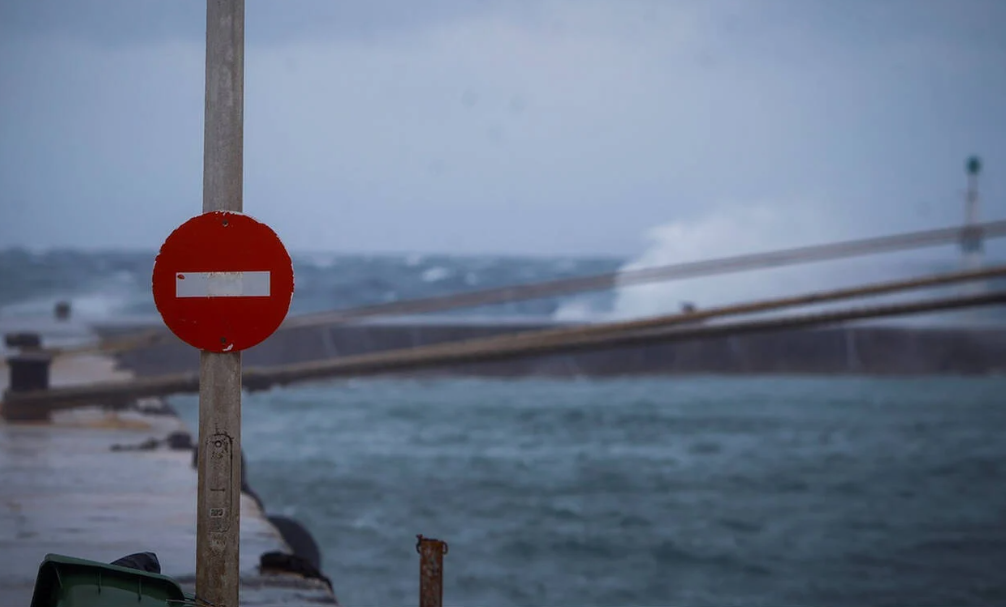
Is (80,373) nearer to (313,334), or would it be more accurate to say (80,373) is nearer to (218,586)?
(313,334)

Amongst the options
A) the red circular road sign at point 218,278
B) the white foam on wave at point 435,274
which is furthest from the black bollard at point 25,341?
the white foam on wave at point 435,274

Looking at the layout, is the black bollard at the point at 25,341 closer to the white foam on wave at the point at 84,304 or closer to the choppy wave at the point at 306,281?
the choppy wave at the point at 306,281

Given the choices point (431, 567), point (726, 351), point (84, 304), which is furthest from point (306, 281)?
point (431, 567)

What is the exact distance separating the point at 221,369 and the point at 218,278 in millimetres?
335

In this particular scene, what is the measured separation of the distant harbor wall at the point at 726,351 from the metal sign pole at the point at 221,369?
23457mm

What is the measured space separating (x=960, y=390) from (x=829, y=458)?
11.1 meters

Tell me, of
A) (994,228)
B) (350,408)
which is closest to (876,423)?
(350,408)

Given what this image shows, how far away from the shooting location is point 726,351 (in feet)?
100

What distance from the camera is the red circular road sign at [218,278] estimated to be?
4758 millimetres

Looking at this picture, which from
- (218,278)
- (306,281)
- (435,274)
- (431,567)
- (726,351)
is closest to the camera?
(218,278)

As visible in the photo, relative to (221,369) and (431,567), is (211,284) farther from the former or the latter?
(431,567)

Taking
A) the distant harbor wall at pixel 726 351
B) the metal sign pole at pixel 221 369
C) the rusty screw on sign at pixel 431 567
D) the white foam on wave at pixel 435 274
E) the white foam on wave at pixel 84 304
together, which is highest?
the white foam on wave at pixel 435 274

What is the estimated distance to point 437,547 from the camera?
581 centimetres

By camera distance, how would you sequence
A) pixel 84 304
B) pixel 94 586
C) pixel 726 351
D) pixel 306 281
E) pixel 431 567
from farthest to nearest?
1. pixel 306 281
2. pixel 84 304
3. pixel 726 351
4. pixel 431 567
5. pixel 94 586
